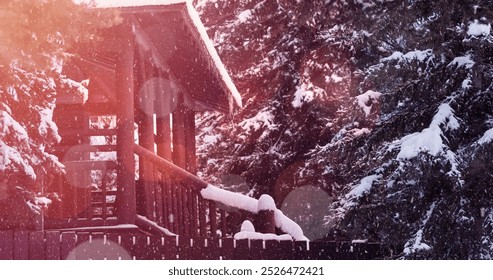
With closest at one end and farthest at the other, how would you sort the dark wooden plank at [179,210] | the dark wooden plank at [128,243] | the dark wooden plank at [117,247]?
the dark wooden plank at [117,247]
the dark wooden plank at [128,243]
the dark wooden plank at [179,210]

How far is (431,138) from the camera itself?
16438mm

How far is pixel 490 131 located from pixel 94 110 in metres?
7.33

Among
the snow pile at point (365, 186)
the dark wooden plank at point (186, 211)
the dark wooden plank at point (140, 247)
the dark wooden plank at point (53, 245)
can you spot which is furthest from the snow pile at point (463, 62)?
the dark wooden plank at point (53, 245)

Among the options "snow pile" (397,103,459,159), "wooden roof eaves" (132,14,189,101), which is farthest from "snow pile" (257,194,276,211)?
"snow pile" (397,103,459,159)

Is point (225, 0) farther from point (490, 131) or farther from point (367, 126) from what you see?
point (490, 131)

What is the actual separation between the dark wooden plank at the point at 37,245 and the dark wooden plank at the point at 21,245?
7 cm

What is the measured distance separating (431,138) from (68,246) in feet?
31.7

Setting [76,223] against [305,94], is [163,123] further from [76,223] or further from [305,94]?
[305,94]

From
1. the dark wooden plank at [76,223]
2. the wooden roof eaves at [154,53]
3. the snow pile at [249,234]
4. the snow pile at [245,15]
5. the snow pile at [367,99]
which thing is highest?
the snow pile at [245,15]

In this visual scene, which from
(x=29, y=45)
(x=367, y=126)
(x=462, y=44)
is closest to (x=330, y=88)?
(x=367, y=126)

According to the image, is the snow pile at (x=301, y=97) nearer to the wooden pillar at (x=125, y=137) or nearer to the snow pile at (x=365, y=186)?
the snow pile at (x=365, y=186)

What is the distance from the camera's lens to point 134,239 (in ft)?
30.8

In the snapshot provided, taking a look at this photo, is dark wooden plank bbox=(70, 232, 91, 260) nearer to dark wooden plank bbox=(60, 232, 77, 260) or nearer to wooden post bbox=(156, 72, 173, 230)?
dark wooden plank bbox=(60, 232, 77, 260)

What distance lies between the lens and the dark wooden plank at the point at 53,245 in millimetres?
7969
